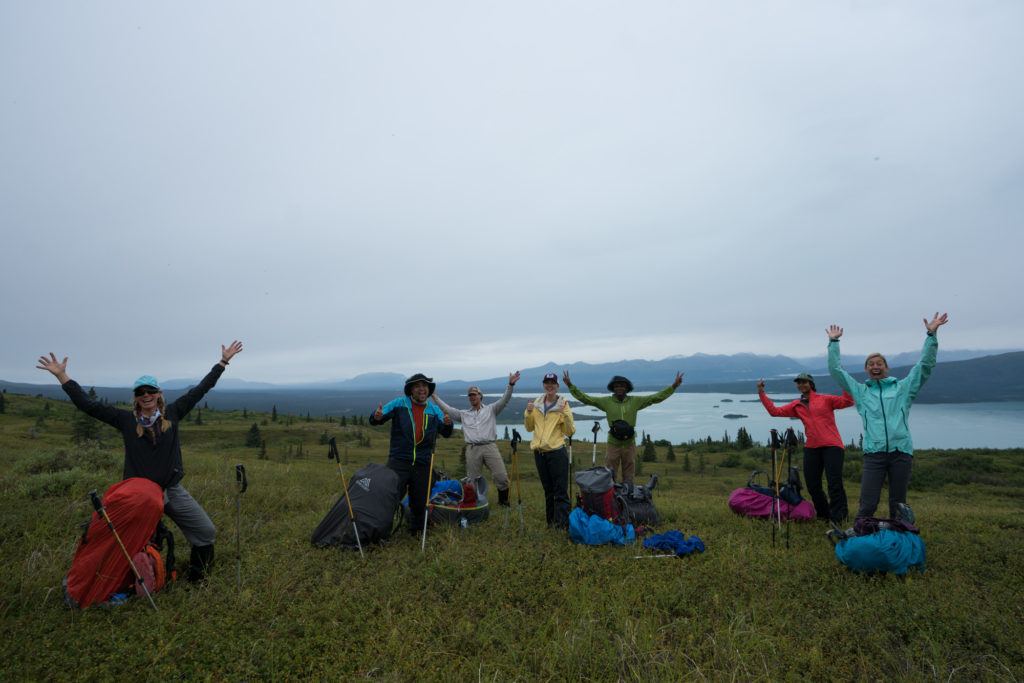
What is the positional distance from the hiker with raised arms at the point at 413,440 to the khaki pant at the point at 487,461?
8.00ft

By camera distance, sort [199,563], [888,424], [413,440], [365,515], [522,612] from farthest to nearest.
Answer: [413,440] → [365,515] → [888,424] → [199,563] → [522,612]

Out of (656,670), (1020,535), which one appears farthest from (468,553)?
(1020,535)

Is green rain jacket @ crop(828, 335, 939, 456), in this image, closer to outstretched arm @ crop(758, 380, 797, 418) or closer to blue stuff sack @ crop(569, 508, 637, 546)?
outstretched arm @ crop(758, 380, 797, 418)

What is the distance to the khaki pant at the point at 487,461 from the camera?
10805 millimetres

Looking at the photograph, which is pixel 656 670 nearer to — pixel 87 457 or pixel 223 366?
pixel 223 366

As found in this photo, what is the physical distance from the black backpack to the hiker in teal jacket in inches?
305

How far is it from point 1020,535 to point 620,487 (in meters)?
7.20

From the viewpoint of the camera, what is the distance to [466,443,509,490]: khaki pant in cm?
1080

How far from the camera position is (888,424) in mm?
7281

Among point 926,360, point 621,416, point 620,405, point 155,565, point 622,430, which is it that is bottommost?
point 155,565

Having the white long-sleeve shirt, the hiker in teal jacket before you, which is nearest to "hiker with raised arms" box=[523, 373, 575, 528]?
the white long-sleeve shirt

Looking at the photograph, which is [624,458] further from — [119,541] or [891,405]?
[119,541]

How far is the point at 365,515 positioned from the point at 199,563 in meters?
2.38

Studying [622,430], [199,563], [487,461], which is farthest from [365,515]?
[622,430]
